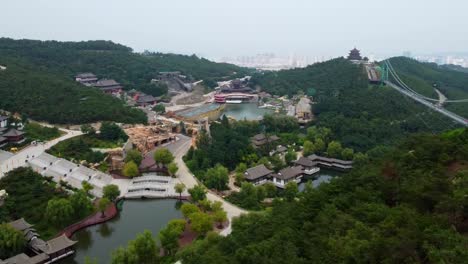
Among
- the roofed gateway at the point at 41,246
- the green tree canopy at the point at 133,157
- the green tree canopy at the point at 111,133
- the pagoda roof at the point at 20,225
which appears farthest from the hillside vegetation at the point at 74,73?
the roofed gateway at the point at 41,246

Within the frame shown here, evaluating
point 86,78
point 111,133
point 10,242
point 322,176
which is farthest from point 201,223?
point 86,78

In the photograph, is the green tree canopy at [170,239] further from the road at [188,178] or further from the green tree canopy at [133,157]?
the green tree canopy at [133,157]

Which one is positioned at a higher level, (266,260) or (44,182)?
(266,260)

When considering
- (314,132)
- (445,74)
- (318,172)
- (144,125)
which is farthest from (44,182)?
(445,74)

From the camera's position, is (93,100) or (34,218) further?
(93,100)

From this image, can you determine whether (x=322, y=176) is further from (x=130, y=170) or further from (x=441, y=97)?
(x=441, y=97)

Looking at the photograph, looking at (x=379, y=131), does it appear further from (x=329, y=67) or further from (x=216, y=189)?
(x=329, y=67)

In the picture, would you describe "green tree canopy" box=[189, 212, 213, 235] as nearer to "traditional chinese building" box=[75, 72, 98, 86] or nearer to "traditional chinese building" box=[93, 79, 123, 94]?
"traditional chinese building" box=[93, 79, 123, 94]
